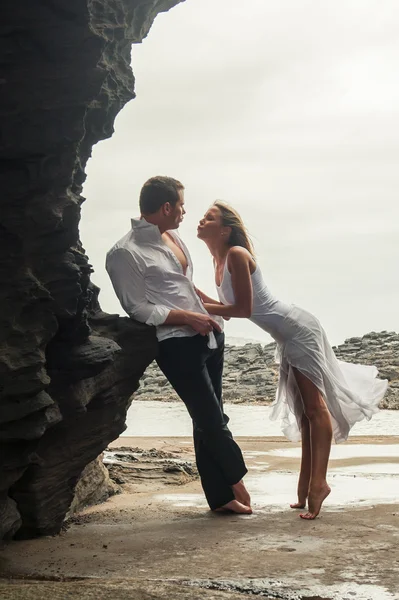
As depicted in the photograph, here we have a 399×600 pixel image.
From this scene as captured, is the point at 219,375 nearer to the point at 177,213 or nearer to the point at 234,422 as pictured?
the point at 177,213

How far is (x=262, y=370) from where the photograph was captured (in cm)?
2169

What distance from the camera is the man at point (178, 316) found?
5.56 m

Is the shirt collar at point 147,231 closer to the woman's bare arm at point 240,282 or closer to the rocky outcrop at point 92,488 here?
the woman's bare arm at point 240,282

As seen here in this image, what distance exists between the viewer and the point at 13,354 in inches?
176

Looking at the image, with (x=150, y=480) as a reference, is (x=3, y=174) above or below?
above

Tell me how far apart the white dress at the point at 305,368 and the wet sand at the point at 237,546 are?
0.70 metres

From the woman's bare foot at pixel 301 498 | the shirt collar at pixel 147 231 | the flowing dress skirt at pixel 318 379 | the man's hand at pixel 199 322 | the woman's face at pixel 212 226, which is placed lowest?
the woman's bare foot at pixel 301 498

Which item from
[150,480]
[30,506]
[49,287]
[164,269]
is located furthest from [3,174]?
[150,480]

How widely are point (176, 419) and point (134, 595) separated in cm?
1176

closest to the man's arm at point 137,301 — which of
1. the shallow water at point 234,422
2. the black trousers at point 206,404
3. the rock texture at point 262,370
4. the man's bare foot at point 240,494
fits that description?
the black trousers at point 206,404

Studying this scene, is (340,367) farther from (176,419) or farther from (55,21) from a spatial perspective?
(176,419)

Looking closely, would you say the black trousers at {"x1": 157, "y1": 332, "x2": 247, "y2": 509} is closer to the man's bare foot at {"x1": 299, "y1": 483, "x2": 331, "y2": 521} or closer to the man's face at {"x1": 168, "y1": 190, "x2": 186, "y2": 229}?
the man's bare foot at {"x1": 299, "y1": 483, "x2": 331, "y2": 521}

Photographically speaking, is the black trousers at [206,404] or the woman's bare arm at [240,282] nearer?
the black trousers at [206,404]

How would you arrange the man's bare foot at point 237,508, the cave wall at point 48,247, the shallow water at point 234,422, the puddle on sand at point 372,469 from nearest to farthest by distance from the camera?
1. the cave wall at point 48,247
2. the man's bare foot at point 237,508
3. the puddle on sand at point 372,469
4. the shallow water at point 234,422
